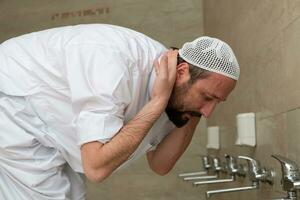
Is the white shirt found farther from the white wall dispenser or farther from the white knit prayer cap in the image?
the white wall dispenser

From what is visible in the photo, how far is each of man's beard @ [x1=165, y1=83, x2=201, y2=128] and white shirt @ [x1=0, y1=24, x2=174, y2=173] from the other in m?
0.07

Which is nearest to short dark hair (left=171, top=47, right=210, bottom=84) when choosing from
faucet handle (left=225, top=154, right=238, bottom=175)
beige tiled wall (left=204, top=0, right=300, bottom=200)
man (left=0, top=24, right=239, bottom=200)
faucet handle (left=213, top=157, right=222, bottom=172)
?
man (left=0, top=24, right=239, bottom=200)

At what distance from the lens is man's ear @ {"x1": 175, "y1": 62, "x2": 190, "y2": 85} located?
3.52 ft

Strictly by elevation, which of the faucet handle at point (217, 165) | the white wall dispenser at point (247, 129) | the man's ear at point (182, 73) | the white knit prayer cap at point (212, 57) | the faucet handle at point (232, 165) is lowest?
the faucet handle at point (217, 165)

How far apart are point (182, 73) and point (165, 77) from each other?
0.21 ft

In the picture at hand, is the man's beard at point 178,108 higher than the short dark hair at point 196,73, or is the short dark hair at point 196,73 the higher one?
the short dark hair at point 196,73

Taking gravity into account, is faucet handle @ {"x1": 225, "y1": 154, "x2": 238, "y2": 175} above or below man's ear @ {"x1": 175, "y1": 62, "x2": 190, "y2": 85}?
below

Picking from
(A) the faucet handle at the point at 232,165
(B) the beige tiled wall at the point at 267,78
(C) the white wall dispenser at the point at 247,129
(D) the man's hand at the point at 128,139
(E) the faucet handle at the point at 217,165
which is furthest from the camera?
(E) the faucet handle at the point at 217,165

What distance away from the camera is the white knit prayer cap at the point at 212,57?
3.45 feet

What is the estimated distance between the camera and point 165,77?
1.04 metres

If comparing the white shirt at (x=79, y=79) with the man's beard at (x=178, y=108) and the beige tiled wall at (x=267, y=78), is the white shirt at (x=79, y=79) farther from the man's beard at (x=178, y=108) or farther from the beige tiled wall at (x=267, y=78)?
the beige tiled wall at (x=267, y=78)

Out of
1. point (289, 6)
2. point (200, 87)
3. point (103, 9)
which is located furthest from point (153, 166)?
point (103, 9)

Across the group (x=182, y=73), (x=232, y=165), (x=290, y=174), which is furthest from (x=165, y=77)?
(x=232, y=165)

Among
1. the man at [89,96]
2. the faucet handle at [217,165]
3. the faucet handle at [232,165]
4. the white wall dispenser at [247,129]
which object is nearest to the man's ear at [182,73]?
the man at [89,96]
